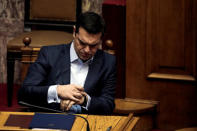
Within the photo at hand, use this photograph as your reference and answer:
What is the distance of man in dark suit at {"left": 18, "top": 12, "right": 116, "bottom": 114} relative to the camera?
1674mm

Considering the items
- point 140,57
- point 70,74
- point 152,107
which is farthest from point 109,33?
point 70,74

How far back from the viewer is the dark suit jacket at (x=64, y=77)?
67.4 inches

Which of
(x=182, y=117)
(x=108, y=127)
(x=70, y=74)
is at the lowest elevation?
(x=182, y=117)

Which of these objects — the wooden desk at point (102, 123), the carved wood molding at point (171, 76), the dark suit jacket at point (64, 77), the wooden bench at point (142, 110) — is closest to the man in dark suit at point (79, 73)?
the dark suit jacket at point (64, 77)

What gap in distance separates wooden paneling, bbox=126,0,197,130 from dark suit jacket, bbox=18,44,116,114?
87cm

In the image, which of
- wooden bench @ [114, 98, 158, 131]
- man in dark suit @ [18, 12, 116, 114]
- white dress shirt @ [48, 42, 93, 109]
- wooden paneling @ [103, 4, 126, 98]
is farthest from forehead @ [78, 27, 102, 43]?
wooden paneling @ [103, 4, 126, 98]

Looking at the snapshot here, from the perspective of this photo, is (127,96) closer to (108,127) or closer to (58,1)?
(58,1)

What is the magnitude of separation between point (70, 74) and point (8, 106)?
125 cm

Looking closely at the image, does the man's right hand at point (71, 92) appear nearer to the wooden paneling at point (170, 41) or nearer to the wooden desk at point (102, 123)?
the wooden desk at point (102, 123)

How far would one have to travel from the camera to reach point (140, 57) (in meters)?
2.73

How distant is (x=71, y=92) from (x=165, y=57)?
1262mm

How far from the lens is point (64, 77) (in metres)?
1.77

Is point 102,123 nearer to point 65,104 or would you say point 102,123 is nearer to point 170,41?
point 65,104

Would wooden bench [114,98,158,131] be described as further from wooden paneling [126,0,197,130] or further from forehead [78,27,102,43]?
forehead [78,27,102,43]
